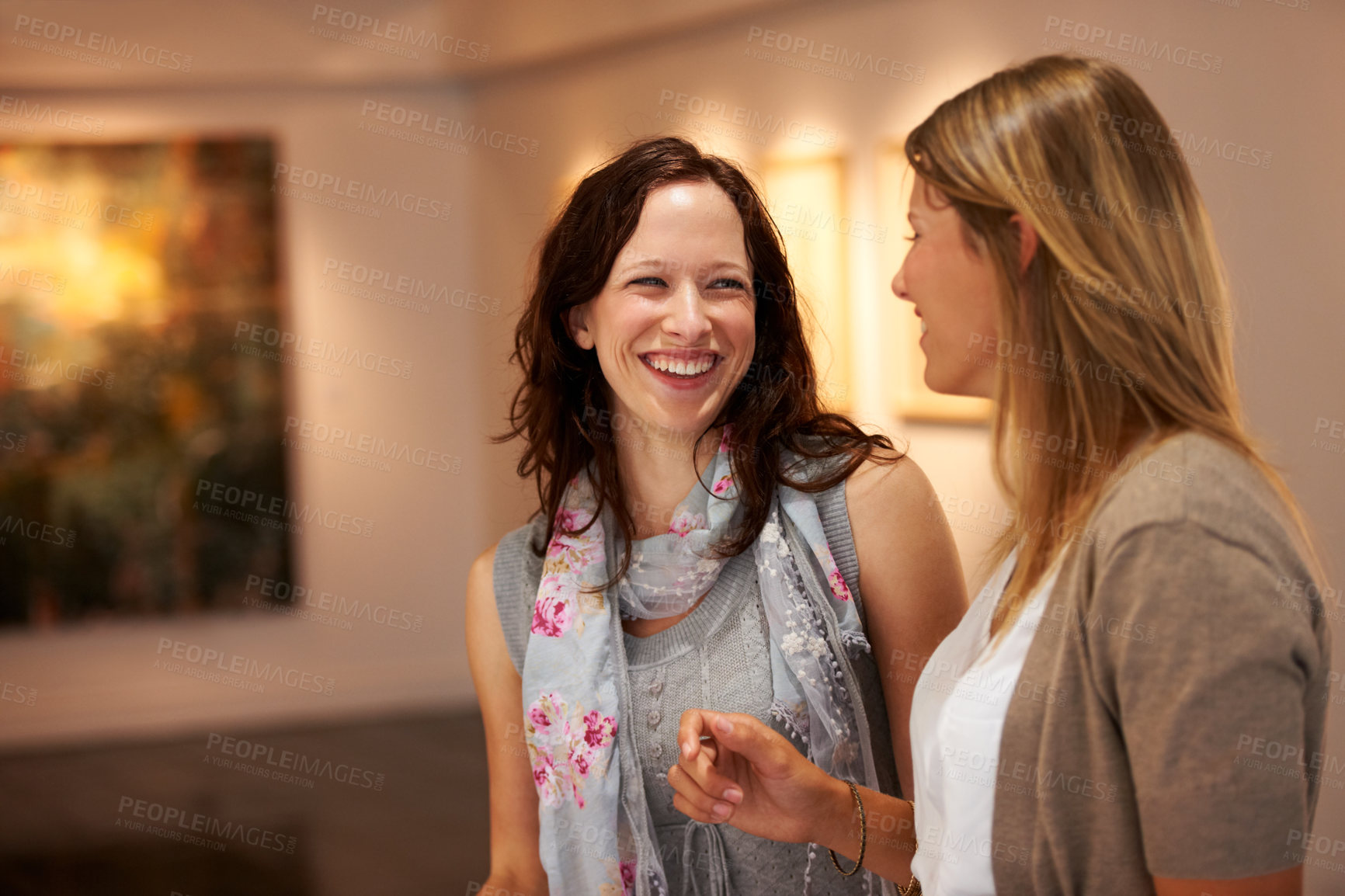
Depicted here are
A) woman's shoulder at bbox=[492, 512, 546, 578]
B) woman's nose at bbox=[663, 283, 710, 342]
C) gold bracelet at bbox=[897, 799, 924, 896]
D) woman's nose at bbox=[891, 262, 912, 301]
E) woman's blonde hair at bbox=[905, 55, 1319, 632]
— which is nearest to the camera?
woman's blonde hair at bbox=[905, 55, 1319, 632]

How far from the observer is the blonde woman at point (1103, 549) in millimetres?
862

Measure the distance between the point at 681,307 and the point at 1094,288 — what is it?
723 millimetres

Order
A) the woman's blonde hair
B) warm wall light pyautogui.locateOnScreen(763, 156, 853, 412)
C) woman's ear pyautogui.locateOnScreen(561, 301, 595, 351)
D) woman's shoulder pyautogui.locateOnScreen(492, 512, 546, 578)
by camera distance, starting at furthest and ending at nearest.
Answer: warm wall light pyautogui.locateOnScreen(763, 156, 853, 412), woman's shoulder pyautogui.locateOnScreen(492, 512, 546, 578), woman's ear pyautogui.locateOnScreen(561, 301, 595, 351), the woman's blonde hair

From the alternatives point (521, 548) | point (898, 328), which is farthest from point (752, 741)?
point (898, 328)

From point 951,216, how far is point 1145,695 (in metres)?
0.53

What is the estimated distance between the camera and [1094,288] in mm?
985

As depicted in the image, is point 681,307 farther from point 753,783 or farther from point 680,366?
point 753,783

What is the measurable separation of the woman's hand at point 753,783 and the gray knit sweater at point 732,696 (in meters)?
0.22

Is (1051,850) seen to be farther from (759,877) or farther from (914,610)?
(759,877)

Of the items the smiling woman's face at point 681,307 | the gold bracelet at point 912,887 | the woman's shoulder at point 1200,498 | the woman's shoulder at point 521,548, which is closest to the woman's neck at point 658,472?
the smiling woman's face at point 681,307

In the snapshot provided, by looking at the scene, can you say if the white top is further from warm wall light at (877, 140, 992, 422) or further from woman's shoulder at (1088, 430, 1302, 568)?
warm wall light at (877, 140, 992, 422)

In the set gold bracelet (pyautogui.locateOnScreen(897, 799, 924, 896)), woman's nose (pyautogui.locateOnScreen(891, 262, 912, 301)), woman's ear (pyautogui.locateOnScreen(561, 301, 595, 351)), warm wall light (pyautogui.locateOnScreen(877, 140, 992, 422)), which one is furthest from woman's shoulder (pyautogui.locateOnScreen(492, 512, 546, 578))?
warm wall light (pyautogui.locateOnScreen(877, 140, 992, 422))

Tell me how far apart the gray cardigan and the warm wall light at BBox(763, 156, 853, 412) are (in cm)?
302

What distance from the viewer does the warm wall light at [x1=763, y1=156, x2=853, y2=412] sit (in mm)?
3996
